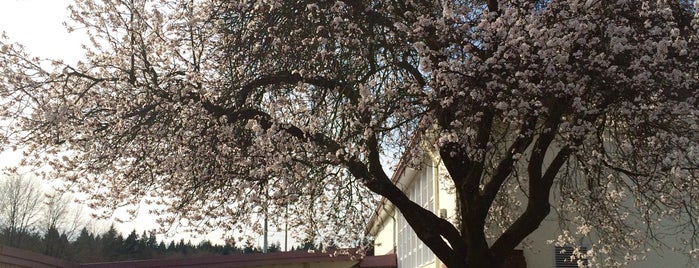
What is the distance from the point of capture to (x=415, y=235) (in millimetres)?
20250

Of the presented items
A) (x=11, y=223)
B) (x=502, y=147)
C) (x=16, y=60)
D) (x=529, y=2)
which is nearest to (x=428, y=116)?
(x=529, y=2)

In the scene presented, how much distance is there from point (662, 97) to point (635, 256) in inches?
231

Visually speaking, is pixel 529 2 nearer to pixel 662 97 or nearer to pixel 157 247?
pixel 662 97

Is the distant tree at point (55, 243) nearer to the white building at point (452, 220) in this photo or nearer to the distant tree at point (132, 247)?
the distant tree at point (132, 247)

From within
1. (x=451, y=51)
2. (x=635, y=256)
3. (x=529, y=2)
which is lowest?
(x=635, y=256)

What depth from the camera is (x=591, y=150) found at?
10.0 meters

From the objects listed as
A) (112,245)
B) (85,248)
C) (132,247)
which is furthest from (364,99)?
(132,247)

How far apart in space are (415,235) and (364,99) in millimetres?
12722

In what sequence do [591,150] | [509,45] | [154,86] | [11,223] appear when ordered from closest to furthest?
[509,45] → [154,86] → [591,150] → [11,223]

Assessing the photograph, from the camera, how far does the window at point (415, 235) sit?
1800cm

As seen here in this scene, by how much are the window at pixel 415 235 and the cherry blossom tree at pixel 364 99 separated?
6192 mm

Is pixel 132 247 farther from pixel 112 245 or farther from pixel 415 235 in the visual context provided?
pixel 415 235

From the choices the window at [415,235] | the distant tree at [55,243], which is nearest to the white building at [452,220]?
the window at [415,235]

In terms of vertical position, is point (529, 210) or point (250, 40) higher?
point (250, 40)
